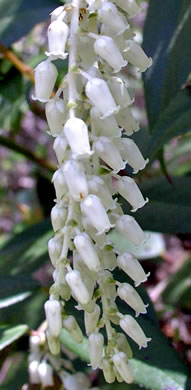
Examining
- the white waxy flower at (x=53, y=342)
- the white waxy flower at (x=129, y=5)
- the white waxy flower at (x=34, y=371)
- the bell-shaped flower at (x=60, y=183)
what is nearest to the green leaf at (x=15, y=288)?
the white waxy flower at (x=34, y=371)

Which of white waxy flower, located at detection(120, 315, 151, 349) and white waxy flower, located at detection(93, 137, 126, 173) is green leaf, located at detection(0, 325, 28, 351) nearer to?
white waxy flower, located at detection(120, 315, 151, 349)

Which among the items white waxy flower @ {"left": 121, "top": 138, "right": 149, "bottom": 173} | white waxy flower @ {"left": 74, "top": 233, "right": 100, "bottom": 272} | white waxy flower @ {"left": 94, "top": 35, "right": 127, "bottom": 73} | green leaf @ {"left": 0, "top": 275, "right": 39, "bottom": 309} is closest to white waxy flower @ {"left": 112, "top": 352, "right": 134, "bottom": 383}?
white waxy flower @ {"left": 74, "top": 233, "right": 100, "bottom": 272}

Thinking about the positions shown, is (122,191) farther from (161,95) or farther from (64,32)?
(161,95)

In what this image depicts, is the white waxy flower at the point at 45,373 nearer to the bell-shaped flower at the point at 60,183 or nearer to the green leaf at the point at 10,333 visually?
the green leaf at the point at 10,333

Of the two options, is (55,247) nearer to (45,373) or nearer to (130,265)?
(130,265)

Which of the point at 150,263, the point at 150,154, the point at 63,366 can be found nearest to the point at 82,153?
the point at 150,154
